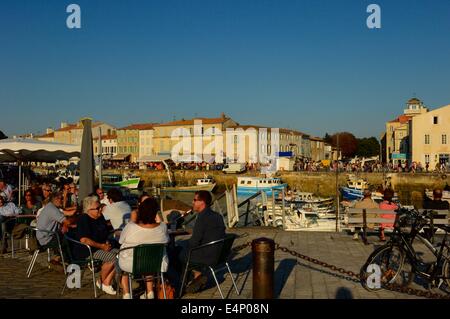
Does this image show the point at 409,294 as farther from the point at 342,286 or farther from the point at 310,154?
the point at 310,154

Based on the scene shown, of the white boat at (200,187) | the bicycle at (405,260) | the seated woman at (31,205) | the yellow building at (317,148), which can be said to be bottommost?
the white boat at (200,187)

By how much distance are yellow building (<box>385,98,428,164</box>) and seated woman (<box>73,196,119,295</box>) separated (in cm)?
7249

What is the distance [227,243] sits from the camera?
6695 mm

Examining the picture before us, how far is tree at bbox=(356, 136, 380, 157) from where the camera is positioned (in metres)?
123

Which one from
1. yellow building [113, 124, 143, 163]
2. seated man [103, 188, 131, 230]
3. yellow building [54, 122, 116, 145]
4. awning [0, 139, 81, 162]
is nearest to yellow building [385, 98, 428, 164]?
yellow building [113, 124, 143, 163]

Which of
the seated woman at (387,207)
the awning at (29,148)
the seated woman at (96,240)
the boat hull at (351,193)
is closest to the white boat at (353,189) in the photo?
the boat hull at (351,193)

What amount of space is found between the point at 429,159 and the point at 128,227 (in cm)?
6224

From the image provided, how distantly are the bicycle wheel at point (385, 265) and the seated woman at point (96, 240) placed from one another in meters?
3.34

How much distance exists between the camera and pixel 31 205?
11.5 meters

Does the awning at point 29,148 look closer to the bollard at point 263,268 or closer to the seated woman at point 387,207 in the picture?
the seated woman at point 387,207

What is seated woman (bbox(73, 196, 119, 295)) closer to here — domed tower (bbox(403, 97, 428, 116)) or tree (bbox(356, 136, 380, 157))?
domed tower (bbox(403, 97, 428, 116))

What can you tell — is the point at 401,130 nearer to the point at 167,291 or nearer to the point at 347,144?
the point at 347,144

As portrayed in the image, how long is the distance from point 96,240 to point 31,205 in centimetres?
492

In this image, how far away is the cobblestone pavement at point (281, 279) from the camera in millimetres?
6875
